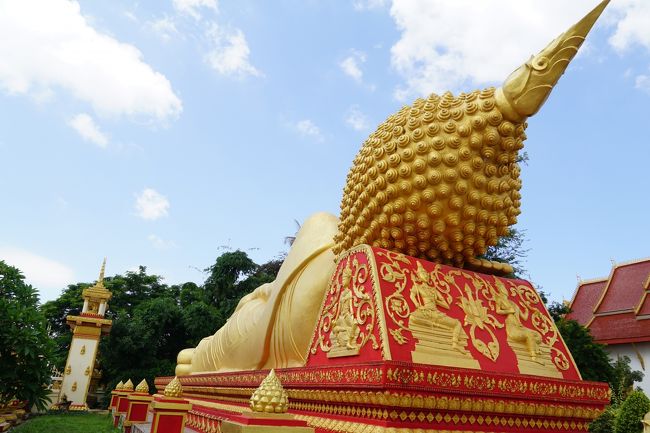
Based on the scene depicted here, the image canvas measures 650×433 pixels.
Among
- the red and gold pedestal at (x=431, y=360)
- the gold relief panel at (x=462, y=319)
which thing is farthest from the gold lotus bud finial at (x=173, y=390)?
the gold relief panel at (x=462, y=319)

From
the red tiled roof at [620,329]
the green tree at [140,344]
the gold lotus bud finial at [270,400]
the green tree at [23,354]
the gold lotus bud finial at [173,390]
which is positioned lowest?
the green tree at [140,344]

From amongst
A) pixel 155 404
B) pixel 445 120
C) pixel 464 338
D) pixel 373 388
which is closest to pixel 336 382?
pixel 373 388

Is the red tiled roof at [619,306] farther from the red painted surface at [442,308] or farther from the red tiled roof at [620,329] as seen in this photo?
the red painted surface at [442,308]

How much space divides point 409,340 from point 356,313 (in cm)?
44

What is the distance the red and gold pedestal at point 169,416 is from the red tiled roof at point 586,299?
2101 centimetres

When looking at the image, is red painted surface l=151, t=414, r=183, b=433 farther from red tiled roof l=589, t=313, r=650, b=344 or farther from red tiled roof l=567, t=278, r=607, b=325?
red tiled roof l=567, t=278, r=607, b=325

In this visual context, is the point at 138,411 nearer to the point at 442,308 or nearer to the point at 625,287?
the point at 442,308

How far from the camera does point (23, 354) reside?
752cm

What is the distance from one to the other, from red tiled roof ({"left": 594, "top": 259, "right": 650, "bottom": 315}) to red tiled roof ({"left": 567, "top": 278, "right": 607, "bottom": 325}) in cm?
67

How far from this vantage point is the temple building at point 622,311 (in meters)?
18.9

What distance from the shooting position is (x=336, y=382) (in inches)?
113

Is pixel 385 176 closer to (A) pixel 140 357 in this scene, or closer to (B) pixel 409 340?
(B) pixel 409 340

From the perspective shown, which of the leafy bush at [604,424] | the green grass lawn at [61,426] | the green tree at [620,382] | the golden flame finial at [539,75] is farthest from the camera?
the green tree at [620,382]

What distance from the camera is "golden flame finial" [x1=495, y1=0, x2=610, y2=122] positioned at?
3.37 meters
